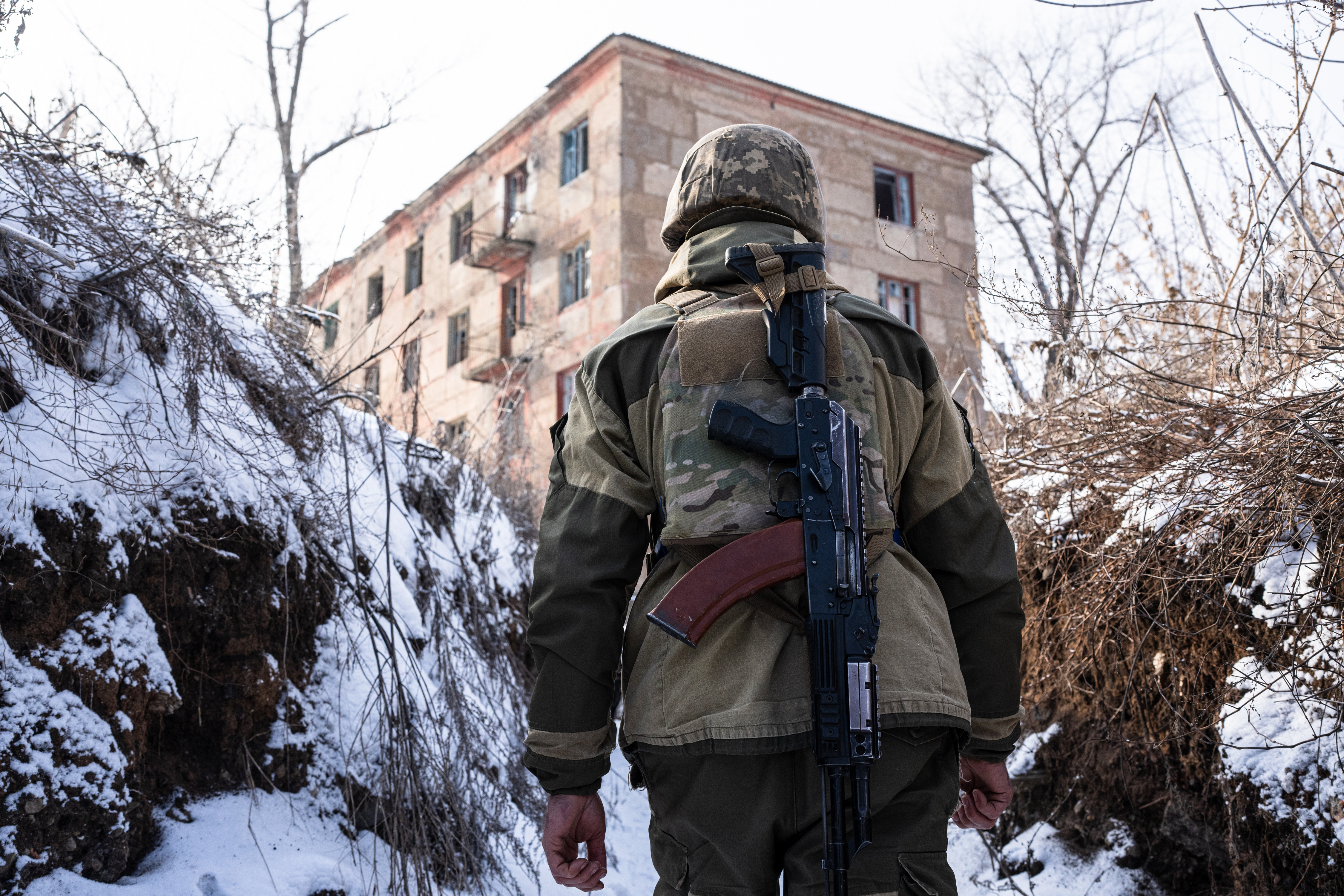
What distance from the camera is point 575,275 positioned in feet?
46.0

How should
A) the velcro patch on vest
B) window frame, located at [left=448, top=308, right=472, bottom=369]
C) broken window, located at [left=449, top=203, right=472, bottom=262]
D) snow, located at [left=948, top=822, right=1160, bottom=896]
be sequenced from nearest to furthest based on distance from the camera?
the velcro patch on vest < snow, located at [left=948, top=822, right=1160, bottom=896] < window frame, located at [left=448, top=308, right=472, bottom=369] < broken window, located at [left=449, top=203, right=472, bottom=262]

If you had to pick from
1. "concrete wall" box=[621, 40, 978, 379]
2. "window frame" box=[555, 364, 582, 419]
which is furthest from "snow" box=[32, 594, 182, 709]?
"window frame" box=[555, 364, 582, 419]

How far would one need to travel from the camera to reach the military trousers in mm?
1489

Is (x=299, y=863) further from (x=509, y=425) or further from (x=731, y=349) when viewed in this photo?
(x=509, y=425)

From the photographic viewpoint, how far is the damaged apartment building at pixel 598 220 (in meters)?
13.3

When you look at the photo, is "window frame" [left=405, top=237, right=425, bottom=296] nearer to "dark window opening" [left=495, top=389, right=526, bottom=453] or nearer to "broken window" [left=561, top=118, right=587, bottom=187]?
"broken window" [left=561, top=118, right=587, bottom=187]

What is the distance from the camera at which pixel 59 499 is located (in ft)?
8.45

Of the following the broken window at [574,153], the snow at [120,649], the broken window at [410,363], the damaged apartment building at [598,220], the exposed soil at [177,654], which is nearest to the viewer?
the exposed soil at [177,654]

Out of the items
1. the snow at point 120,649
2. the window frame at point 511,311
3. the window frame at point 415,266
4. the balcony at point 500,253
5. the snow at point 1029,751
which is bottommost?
the snow at point 1029,751

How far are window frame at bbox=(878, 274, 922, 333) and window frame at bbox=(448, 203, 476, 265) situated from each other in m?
6.88

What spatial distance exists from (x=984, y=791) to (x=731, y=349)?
1.02 meters

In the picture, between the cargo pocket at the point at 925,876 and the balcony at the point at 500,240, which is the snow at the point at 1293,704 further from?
the balcony at the point at 500,240

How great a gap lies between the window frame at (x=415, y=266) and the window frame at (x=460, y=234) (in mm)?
879

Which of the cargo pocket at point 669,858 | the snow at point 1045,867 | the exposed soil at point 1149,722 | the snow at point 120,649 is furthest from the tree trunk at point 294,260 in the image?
the snow at point 1045,867
